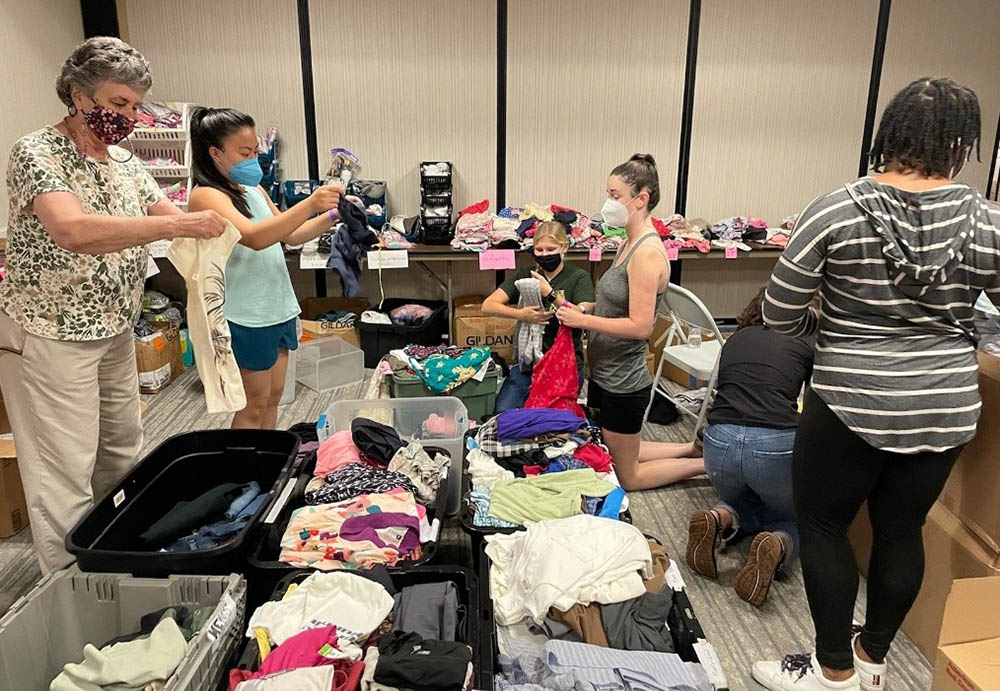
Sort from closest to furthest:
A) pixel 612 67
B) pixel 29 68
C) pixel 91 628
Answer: pixel 91 628 → pixel 29 68 → pixel 612 67

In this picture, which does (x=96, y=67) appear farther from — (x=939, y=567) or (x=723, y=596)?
(x=939, y=567)

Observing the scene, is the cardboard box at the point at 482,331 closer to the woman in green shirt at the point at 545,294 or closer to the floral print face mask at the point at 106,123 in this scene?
the woman in green shirt at the point at 545,294

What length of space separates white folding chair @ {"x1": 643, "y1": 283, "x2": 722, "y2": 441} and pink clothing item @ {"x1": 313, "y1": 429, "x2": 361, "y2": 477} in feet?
4.16

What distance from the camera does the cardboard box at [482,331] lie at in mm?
4336

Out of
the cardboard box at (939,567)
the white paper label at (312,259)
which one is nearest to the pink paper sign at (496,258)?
the white paper label at (312,259)

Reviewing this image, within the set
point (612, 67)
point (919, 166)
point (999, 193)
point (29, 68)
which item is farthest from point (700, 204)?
point (29, 68)

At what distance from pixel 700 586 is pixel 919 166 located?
1.47m

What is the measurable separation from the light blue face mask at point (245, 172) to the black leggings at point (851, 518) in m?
1.75

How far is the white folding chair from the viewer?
3.03 meters

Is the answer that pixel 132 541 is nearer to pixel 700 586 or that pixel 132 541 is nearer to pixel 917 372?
pixel 700 586

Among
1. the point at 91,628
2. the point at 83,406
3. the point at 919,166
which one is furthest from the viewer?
the point at 83,406

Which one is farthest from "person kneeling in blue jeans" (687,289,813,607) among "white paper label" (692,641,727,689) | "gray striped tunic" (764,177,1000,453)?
"gray striped tunic" (764,177,1000,453)

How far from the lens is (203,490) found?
2314 mm

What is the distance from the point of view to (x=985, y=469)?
5.86ft
